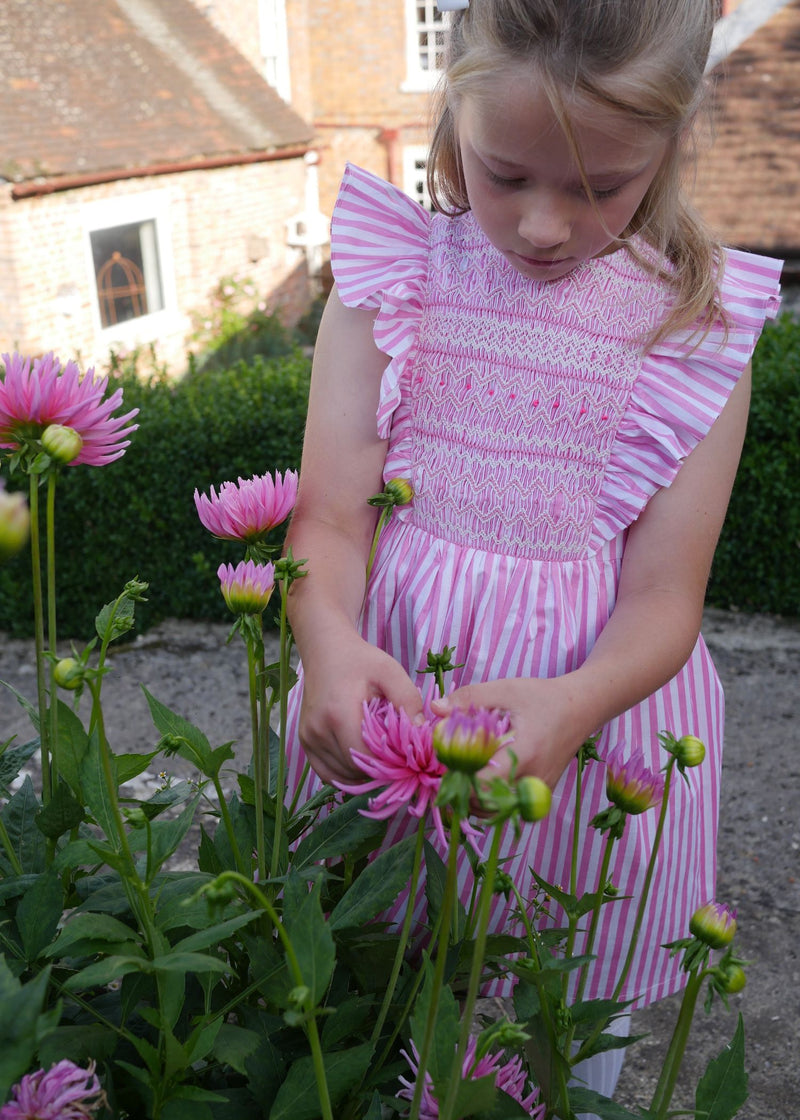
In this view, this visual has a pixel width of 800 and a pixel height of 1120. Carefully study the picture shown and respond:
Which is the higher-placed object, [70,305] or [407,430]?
[407,430]

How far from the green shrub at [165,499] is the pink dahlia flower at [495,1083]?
4166mm

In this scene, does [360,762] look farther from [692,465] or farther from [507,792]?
[692,465]

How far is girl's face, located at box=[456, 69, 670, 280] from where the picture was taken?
96 cm

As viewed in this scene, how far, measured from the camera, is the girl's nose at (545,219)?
3.29 ft

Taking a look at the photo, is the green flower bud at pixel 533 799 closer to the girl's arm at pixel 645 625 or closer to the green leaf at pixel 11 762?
the girl's arm at pixel 645 625

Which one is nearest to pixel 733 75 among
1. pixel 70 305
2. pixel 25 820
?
pixel 70 305

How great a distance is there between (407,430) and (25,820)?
0.66 meters

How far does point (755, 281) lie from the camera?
1.29m

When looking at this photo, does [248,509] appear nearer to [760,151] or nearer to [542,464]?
[542,464]

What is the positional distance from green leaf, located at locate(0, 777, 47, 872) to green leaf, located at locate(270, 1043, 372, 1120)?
248 millimetres

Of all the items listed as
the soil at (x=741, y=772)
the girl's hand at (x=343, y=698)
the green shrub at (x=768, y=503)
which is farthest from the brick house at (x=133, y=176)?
the girl's hand at (x=343, y=698)

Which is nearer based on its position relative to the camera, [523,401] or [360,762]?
[360,762]

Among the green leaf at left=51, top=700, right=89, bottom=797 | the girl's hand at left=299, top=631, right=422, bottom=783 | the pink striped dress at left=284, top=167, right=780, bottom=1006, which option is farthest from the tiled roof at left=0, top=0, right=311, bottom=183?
the green leaf at left=51, top=700, right=89, bottom=797

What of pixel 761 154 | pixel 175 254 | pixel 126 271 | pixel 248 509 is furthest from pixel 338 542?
pixel 175 254
